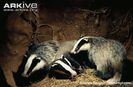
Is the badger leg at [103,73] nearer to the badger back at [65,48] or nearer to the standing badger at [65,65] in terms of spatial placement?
the standing badger at [65,65]

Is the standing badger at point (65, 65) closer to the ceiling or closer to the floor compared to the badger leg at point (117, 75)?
closer to the ceiling

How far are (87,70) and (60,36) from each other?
1.46ft

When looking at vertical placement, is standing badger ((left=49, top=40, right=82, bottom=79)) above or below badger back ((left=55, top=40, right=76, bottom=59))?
below

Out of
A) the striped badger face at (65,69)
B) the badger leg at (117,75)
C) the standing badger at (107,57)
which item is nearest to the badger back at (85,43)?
the standing badger at (107,57)

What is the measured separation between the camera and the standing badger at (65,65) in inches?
212

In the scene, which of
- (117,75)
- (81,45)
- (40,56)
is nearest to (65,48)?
(81,45)

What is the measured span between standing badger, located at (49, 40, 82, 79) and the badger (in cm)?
6

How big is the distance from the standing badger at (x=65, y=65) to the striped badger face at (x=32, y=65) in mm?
125

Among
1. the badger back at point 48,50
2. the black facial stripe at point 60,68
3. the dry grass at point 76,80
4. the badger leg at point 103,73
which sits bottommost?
the dry grass at point 76,80

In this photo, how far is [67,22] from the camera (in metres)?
5.40

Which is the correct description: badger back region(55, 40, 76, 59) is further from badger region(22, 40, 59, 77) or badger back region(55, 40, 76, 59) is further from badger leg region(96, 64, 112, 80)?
badger leg region(96, 64, 112, 80)

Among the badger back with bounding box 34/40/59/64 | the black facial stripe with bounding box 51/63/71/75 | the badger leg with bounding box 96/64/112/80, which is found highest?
the badger back with bounding box 34/40/59/64

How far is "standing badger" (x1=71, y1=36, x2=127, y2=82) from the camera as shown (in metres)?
5.38

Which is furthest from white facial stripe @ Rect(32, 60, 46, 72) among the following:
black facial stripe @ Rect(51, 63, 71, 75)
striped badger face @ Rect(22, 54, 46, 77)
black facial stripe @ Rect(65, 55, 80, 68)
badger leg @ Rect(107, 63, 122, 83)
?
badger leg @ Rect(107, 63, 122, 83)
